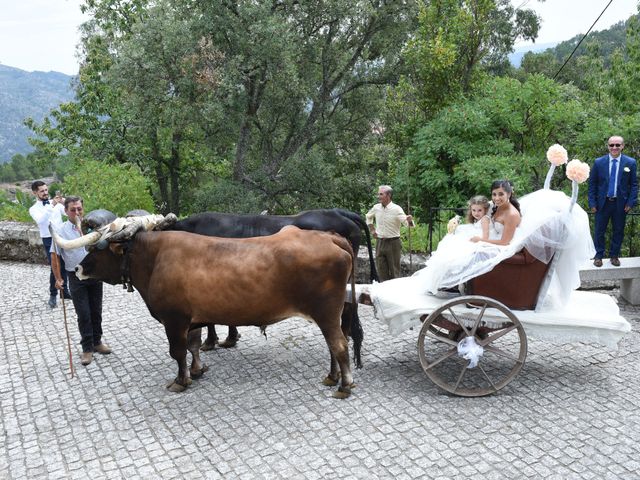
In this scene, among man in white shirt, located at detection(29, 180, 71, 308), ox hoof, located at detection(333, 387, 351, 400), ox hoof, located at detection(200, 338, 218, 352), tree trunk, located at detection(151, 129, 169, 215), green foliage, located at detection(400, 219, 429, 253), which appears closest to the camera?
ox hoof, located at detection(333, 387, 351, 400)

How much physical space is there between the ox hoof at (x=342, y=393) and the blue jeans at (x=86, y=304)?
2969 millimetres

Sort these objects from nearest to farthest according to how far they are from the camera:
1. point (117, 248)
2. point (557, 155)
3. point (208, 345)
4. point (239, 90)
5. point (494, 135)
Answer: point (557, 155), point (117, 248), point (208, 345), point (494, 135), point (239, 90)

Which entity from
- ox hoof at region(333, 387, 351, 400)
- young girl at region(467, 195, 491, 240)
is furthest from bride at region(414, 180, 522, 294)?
ox hoof at region(333, 387, 351, 400)

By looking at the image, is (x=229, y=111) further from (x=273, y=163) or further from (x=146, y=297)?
(x=146, y=297)

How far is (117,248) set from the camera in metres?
6.09

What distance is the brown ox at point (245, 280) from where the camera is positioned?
5.69 metres

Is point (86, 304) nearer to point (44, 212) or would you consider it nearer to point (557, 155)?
point (44, 212)

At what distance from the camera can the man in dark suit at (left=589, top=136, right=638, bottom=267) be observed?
7.82 meters

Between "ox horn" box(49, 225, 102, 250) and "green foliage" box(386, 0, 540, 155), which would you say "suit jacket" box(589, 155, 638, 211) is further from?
"ox horn" box(49, 225, 102, 250)

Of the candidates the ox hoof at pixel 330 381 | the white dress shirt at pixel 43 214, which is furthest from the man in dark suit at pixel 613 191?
the white dress shirt at pixel 43 214

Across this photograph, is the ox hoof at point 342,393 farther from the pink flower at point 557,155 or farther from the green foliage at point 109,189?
the green foliage at point 109,189

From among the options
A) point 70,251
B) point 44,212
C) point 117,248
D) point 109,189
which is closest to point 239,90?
point 109,189

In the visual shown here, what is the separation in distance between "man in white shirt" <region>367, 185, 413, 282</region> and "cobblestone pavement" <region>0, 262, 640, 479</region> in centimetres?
165

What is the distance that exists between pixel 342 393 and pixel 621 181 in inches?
187
